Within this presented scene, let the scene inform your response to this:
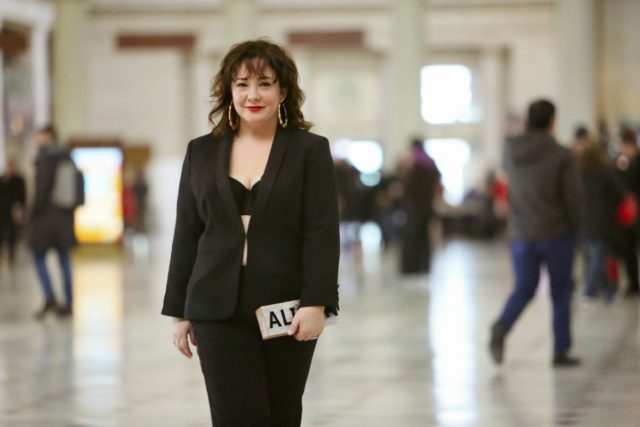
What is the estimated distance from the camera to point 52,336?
1243 cm

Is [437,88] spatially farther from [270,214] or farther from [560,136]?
[270,214]

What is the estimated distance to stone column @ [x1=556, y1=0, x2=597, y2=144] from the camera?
2853 cm

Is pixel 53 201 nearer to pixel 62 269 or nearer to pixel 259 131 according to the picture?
pixel 62 269

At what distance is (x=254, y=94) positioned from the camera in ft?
14.6

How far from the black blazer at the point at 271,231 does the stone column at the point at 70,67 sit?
26.9 metres

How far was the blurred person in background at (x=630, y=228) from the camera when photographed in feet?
50.4

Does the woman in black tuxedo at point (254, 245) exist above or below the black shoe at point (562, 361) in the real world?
above

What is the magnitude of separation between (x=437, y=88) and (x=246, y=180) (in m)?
45.0

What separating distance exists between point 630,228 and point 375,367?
6446 millimetres

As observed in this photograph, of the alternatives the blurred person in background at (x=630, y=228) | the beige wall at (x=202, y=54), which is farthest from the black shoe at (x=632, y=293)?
the beige wall at (x=202, y=54)

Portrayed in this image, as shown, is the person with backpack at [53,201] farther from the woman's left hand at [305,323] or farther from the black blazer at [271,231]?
the woman's left hand at [305,323]

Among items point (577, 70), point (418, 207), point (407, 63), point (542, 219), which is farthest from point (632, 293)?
point (407, 63)

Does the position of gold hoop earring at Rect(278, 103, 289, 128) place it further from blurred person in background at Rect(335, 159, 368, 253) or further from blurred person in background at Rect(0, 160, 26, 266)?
blurred person in background at Rect(0, 160, 26, 266)

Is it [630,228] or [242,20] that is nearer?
[630,228]
